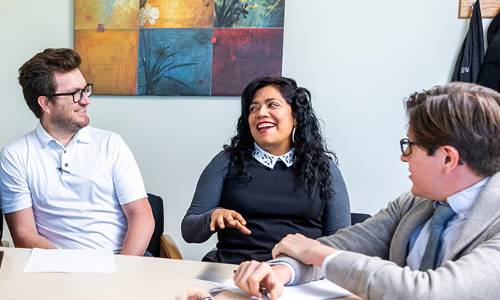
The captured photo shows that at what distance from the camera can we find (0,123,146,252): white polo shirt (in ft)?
5.77

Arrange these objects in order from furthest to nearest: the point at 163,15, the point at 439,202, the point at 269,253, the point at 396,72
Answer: the point at 163,15 → the point at 396,72 → the point at 269,253 → the point at 439,202

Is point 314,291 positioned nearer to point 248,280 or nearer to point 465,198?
point 248,280

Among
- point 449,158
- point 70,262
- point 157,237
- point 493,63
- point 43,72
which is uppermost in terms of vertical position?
point 493,63

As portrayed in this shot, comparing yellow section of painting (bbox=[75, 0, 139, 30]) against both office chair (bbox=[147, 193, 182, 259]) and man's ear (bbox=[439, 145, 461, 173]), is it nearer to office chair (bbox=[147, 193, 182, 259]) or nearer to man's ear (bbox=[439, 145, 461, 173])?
office chair (bbox=[147, 193, 182, 259])

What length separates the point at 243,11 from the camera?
2305mm

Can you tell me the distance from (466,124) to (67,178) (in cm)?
143

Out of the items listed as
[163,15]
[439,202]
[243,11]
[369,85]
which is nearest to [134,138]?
[163,15]

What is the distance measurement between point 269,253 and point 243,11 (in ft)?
4.06

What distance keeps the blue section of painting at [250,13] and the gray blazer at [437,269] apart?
143 cm

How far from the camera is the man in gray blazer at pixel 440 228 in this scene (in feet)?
2.77

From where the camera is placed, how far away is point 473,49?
6.88ft

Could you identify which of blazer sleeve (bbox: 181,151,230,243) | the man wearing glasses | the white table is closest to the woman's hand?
the white table

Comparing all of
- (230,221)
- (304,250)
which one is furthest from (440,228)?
(230,221)

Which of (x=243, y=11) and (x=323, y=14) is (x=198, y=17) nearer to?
(x=243, y=11)
